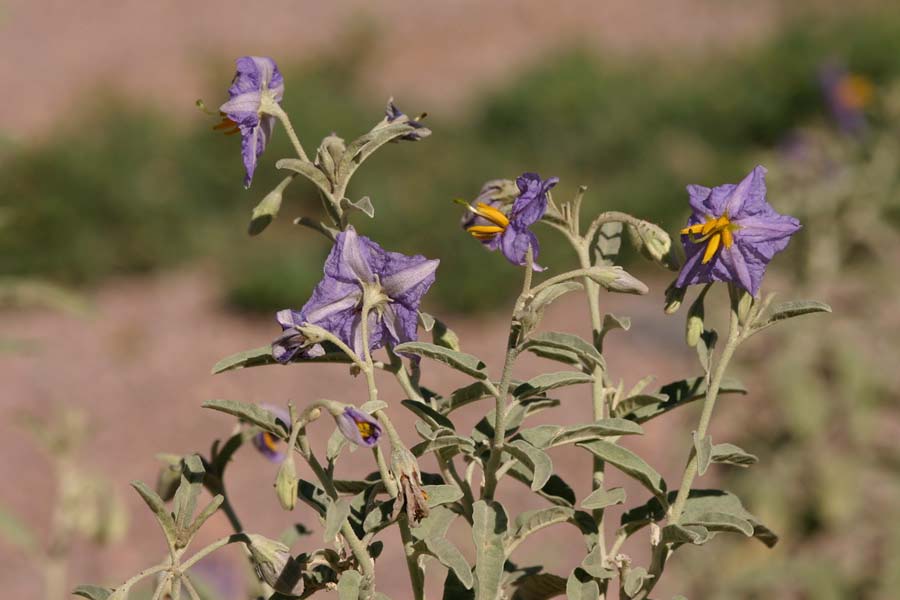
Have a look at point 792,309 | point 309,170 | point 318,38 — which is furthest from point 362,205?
point 318,38

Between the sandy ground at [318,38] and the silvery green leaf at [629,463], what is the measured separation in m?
6.20

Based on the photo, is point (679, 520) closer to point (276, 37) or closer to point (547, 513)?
point (547, 513)

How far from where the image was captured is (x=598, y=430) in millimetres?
1018

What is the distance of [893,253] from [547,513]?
12.2ft

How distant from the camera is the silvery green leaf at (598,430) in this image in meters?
1.01

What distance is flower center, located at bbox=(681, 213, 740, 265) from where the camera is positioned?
1.02 m

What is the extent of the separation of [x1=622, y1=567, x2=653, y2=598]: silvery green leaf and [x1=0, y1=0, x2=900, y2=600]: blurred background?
976 millimetres

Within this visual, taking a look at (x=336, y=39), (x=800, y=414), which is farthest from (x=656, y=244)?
(x=336, y=39)

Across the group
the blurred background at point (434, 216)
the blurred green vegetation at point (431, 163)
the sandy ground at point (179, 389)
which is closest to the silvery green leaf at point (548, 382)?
the blurred background at point (434, 216)

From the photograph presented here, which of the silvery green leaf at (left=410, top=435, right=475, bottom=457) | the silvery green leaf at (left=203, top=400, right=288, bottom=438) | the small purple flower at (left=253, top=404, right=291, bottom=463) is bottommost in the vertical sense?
the silvery green leaf at (left=410, top=435, right=475, bottom=457)

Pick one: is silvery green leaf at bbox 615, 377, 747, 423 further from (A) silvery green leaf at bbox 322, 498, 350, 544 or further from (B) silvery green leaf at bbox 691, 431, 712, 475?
(A) silvery green leaf at bbox 322, 498, 350, 544

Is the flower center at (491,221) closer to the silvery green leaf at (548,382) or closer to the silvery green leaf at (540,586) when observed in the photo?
the silvery green leaf at (548,382)

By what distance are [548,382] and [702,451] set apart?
140mm

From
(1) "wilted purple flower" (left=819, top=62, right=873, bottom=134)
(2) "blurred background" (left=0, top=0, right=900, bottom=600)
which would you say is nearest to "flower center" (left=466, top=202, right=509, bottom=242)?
(2) "blurred background" (left=0, top=0, right=900, bottom=600)
